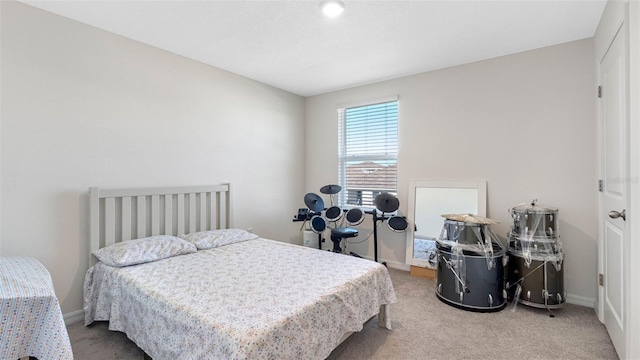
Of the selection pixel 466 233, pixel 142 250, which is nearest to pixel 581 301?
pixel 466 233

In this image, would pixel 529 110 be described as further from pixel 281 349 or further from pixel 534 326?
pixel 281 349

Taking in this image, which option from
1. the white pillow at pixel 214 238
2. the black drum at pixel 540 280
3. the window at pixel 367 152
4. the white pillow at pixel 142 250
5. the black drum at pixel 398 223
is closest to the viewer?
the white pillow at pixel 142 250

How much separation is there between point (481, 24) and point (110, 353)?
148 inches

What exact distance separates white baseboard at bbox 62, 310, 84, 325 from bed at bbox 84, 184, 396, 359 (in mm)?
194

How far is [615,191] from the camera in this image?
77.7 inches

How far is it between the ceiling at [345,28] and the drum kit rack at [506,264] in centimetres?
160

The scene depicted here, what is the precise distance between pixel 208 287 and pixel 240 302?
1.13ft

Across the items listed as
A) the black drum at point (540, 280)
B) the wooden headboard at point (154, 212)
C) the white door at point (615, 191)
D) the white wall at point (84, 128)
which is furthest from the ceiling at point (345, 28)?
the black drum at point (540, 280)

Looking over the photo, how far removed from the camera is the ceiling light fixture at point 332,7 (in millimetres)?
2111

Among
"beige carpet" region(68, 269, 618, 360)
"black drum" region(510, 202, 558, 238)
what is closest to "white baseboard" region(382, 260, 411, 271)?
"beige carpet" region(68, 269, 618, 360)

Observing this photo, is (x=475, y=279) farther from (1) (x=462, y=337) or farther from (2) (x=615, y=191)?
(2) (x=615, y=191)

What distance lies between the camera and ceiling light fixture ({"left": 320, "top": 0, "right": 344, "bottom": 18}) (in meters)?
2.11

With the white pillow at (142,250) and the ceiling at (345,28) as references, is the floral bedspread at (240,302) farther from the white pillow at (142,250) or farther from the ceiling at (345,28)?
the ceiling at (345,28)

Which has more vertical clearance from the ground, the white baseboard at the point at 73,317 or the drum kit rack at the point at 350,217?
the drum kit rack at the point at 350,217
